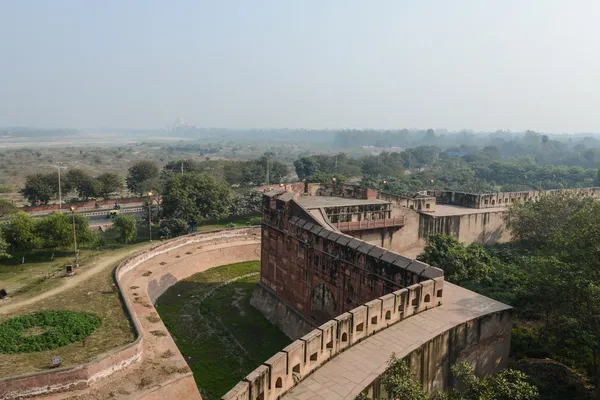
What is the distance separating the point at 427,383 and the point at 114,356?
1023 centimetres

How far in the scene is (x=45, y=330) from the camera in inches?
713

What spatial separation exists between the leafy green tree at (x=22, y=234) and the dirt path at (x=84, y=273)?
14.8ft

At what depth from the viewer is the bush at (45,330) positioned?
1666 centimetres

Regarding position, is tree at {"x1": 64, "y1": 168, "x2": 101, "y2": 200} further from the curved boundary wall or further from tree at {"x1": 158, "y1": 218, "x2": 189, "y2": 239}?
the curved boundary wall

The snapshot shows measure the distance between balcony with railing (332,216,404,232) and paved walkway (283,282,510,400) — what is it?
8.92 m

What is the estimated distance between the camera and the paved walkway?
1020 centimetres

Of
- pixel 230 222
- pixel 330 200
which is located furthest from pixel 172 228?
pixel 330 200

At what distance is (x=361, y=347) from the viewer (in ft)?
40.1

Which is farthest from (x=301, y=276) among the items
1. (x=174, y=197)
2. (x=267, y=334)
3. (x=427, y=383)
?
(x=174, y=197)

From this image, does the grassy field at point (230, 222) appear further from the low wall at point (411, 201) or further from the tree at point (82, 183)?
the low wall at point (411, 201)

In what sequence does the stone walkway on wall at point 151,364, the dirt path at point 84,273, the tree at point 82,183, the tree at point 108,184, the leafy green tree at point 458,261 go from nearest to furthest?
the stone walkway on wall at point 151,364
the leafy green tree at point 458,261
the dirt path at point 84,273
the tree at point 82,183
the tree at point 108,184

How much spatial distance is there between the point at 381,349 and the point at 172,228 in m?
28.3

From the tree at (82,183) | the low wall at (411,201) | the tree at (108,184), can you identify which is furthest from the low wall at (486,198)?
the tree at (82,183)

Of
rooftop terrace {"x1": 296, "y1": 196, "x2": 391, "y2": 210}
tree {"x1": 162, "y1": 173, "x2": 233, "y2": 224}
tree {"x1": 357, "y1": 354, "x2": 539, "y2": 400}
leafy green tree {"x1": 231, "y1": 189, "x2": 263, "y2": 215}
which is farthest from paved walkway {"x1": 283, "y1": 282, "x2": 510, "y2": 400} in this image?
leafy green tree {"x1": 231, "y1": 189, "x2": 263, "y2": 215}
